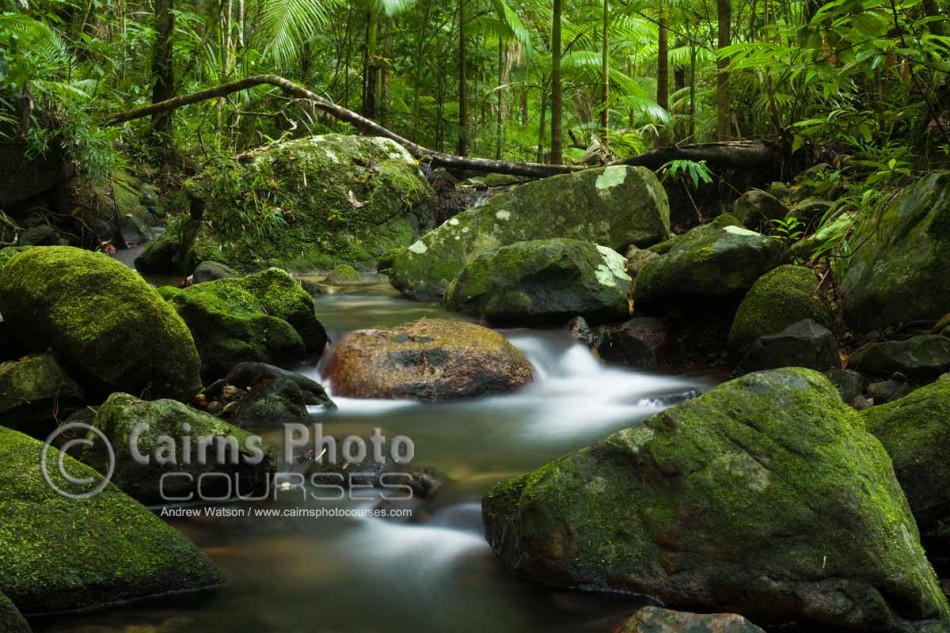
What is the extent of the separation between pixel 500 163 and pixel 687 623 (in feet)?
30.3

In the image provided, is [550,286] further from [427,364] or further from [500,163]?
[500,163]

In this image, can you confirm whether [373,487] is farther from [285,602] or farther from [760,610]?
[760,610]

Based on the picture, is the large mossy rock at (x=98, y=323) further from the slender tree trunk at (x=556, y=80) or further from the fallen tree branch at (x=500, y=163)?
the slender tree trunk at (x=556, y=80)

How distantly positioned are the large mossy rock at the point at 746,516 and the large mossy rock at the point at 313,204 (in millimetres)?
6763

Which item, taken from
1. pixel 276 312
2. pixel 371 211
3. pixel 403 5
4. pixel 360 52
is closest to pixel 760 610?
pixel 276 312

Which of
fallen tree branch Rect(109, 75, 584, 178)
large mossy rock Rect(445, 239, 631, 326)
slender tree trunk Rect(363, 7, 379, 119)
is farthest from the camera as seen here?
slender tree trunk Rect(363, 7, 379, 119)

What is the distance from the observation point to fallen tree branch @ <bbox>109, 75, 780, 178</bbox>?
912cm

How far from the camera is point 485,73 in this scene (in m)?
18.2

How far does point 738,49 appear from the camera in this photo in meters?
4.11

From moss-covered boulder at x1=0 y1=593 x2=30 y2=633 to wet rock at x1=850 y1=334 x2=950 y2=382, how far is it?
4105mm

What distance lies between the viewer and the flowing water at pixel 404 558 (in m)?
2.62

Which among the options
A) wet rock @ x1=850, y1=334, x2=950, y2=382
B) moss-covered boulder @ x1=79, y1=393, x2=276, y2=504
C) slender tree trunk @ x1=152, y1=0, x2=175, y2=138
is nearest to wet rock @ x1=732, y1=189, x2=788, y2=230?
wet rock @ x1=850, y1=334, x2=950, y2=382

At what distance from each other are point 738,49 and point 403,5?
8497mm

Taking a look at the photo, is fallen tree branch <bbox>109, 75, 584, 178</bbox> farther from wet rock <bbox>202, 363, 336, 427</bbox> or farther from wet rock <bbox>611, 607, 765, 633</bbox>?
wet rock <bbox>611, 607, 765, 633</bbox>
